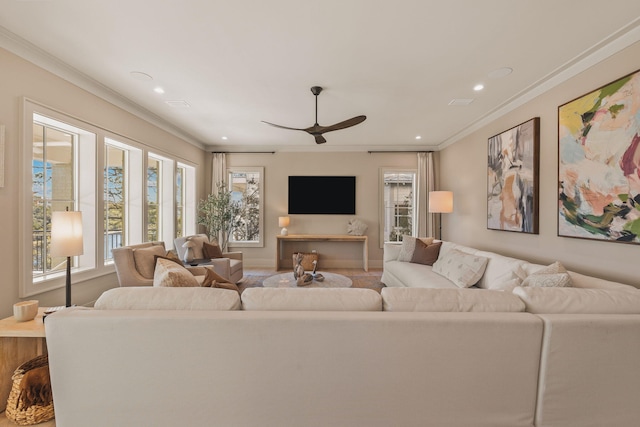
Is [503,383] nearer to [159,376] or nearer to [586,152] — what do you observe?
[159,376]

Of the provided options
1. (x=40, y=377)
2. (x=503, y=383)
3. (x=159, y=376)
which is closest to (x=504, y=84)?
(x=503, y=383)

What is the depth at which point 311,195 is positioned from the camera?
5953mm

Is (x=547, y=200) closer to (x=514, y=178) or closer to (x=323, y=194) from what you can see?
(x=514, y=178)

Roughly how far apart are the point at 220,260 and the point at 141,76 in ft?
7.89

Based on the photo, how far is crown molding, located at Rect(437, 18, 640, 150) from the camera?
2.08 meters

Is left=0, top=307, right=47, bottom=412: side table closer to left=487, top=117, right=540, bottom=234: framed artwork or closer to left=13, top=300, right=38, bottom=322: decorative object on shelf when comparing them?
left=13, top=300, right=38, bottom=322: decorative object on shelf

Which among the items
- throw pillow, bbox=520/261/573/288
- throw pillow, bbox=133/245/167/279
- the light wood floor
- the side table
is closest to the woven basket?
the side table

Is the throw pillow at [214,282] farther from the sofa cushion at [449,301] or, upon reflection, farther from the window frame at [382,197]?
the window frame at [382,197]

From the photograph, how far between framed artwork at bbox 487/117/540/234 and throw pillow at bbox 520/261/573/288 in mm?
1069

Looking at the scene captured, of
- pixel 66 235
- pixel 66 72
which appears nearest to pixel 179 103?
pixel 66 72

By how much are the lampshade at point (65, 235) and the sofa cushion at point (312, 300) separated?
159cm

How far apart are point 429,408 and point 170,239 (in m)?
4.72

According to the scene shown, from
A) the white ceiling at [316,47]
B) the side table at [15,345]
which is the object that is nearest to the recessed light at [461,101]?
the white ceiling at [316,47]

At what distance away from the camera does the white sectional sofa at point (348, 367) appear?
128cm
